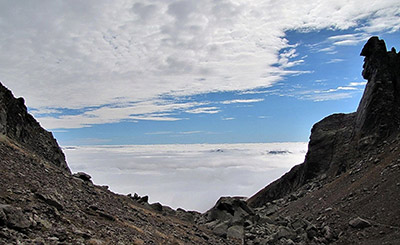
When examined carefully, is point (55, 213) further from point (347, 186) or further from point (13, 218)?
point (347, 186)

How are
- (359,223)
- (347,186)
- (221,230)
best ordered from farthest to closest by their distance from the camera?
(347,186) < (221,230) < (359,223)

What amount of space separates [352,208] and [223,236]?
46.8 ft

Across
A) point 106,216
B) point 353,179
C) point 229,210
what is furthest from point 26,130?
point 353,179

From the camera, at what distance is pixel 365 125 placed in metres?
52.1

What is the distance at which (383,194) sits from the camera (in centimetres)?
3120

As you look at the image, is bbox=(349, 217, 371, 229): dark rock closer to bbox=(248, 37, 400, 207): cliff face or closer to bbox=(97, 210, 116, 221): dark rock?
bbox=(248, 37, 400, 207): cliff face

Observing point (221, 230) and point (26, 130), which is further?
Answer: point (26, 130)

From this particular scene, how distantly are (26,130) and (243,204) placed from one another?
97.8ft

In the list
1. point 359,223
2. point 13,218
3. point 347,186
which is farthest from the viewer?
point 347,186

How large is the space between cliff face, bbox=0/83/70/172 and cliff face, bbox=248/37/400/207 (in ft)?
145

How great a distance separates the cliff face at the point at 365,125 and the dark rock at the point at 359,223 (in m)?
22.3

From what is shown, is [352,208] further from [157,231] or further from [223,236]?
[157,231]

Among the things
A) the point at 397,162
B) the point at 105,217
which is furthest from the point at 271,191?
the point at 105,217

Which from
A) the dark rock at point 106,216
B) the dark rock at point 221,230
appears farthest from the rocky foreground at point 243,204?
the dark rock at point 221,230
